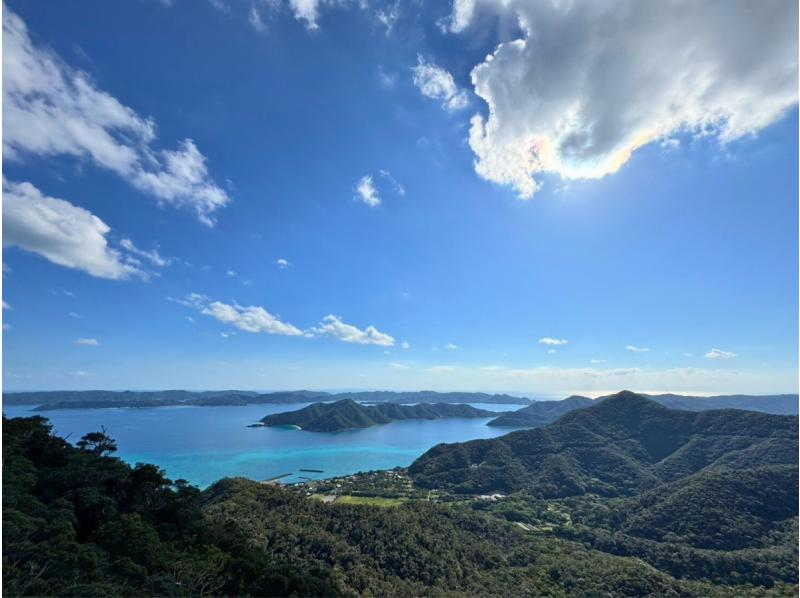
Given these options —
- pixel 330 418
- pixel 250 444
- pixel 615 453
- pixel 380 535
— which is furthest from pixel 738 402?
pixel 380 535

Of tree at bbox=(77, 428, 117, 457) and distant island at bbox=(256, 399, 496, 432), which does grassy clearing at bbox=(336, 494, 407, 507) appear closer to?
tree at bbox=(77, 428, 117, 457)

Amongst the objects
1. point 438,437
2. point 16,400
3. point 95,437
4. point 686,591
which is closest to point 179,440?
point 438,437

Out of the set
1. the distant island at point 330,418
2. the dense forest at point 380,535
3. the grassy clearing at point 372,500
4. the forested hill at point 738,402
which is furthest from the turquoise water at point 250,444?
the forested hill at point 738,402

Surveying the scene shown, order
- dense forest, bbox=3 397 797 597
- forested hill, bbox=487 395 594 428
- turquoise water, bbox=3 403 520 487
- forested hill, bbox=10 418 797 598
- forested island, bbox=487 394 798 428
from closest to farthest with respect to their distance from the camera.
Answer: forested hill, bbox=10 418 797 598
dense forest, bbox=3 397 797 597
turquoise water, bbox=3 403 520 487
forested hill, bbox=487 395 594 428
forested island, bbox=487 394 798 428

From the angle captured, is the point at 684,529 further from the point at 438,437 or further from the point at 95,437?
the point at 438,437

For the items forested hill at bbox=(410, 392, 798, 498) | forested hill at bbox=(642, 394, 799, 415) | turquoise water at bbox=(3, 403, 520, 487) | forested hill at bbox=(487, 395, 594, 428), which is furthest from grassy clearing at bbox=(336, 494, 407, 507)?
forested hill at bbox=(642, 394, 799, 415)

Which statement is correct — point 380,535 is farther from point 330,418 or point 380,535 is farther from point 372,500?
point 330,418
